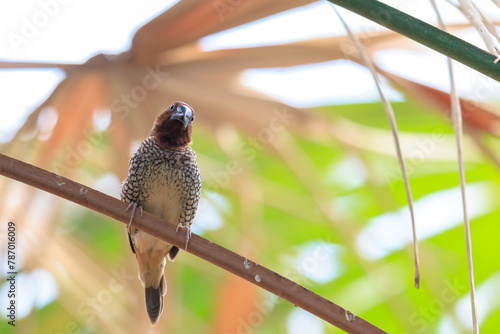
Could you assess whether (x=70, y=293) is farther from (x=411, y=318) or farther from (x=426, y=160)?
(x=426, y=160)

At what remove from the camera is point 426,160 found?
3.38 meters

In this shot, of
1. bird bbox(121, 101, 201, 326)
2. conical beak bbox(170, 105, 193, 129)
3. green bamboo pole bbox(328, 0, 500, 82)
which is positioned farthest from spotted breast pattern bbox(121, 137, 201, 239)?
green bamboo pole bbox(328, 0, 500, 82)

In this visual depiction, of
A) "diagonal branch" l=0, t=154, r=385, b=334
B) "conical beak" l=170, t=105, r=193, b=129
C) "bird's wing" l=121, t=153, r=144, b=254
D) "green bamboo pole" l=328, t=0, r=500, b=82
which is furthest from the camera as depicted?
"bird's wing" l=121, t=153, r=144, b=254

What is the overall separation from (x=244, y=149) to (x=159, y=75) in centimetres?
53

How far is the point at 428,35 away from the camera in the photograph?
1.05 meters

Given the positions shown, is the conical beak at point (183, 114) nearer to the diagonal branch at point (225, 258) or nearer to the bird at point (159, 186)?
the bird at point (159, 186)

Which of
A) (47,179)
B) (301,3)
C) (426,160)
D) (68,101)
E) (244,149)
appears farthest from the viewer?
(426,160)

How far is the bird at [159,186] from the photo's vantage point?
9.62 ft

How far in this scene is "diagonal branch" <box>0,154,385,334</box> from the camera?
1.23 meters

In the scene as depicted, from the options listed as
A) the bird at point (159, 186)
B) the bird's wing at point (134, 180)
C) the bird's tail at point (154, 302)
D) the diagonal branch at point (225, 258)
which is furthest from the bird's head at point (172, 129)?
the diagonal branch at point (225, 258)

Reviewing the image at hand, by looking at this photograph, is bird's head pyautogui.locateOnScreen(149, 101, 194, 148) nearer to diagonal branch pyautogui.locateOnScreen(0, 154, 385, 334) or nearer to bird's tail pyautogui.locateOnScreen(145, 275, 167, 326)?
bird's tail pyautogui.locateOnScreen(145, 275, 167, 326)

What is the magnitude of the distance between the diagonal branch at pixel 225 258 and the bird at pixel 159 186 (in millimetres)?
1471

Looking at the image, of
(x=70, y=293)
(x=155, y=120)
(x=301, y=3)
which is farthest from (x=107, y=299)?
(x=301, y=3)

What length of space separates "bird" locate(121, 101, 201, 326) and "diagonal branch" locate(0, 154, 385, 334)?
1.47 metres
